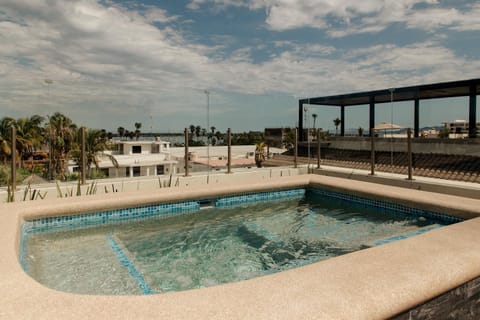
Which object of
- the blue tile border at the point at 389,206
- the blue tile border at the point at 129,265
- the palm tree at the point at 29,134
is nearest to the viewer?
the blue tile border at the point at 129,265

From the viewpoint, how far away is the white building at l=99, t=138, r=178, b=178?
27375mm

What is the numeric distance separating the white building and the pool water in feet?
70.6

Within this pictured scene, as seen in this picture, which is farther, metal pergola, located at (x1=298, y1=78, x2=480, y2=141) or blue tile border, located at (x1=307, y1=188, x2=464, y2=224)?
metal pergola, located at (x1=298, y1=78, x2=480, y2=141)

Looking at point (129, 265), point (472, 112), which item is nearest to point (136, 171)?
point (472, 112)

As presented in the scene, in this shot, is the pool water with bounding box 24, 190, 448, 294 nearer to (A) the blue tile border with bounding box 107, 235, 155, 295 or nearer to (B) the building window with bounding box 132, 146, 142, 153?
(A) the blue tile border with bounding box 107, 235, 155, 295

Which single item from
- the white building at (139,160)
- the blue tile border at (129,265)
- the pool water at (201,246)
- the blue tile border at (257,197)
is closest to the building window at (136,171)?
the white building at (139,160)

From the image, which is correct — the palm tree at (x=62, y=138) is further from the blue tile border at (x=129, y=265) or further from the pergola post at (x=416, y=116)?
the pergola post at (x=416, y=116)

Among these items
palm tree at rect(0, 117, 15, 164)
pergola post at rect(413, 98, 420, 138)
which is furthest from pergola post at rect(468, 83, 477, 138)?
palm tree at rect(0, 117, 15, 164)

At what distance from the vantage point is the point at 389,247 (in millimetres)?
3246

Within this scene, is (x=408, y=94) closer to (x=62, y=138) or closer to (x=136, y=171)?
(x=62, y=138)

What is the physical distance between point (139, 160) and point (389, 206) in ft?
81.8

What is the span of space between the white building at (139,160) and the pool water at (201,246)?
21.5 m

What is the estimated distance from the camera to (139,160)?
28344 mm

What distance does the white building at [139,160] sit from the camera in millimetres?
27375
